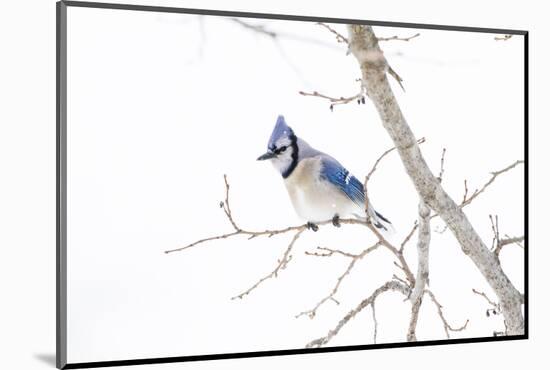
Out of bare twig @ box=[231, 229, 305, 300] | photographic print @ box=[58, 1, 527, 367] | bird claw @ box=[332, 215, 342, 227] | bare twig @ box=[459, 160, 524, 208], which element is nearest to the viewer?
photographic print @ box=[58, 1, 527, 367]

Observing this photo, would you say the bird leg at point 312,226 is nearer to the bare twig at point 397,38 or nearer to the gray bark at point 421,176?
the gray bark at point 421,176

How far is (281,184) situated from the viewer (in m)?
2.82

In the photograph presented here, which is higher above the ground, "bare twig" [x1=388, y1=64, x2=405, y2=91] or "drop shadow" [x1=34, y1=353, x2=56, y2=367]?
"bare twig" [x1=388, y1=64, x2=405, y2=91]

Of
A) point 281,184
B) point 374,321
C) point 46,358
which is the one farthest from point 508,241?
point 46,358

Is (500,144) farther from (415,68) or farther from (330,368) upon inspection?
(330,368)

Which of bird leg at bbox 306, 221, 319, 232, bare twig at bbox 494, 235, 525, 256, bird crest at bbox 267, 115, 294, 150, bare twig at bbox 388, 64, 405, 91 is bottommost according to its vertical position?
bare twig at bbox 494, 235, 525, 256

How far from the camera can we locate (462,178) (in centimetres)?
312

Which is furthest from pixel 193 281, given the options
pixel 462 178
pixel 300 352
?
pixel 462 178

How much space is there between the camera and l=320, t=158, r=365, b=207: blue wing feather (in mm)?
2879

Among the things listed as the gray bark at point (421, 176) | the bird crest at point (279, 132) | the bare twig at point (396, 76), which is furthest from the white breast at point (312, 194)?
the bare twig at point (396, 76)

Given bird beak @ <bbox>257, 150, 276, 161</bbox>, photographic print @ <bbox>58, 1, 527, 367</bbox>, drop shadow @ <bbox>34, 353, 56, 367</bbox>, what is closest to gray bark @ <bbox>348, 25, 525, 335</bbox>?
photographic print @ <bbox>58, 1, 527, 367</bbox>

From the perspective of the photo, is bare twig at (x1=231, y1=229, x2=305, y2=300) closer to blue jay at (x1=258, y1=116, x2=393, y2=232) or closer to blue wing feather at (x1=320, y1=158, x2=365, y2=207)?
blue jay at (x1=258, y1=116, x2=393, y2=232)

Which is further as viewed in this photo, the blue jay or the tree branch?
the tree branch

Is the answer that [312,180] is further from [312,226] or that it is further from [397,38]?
[397,38]
